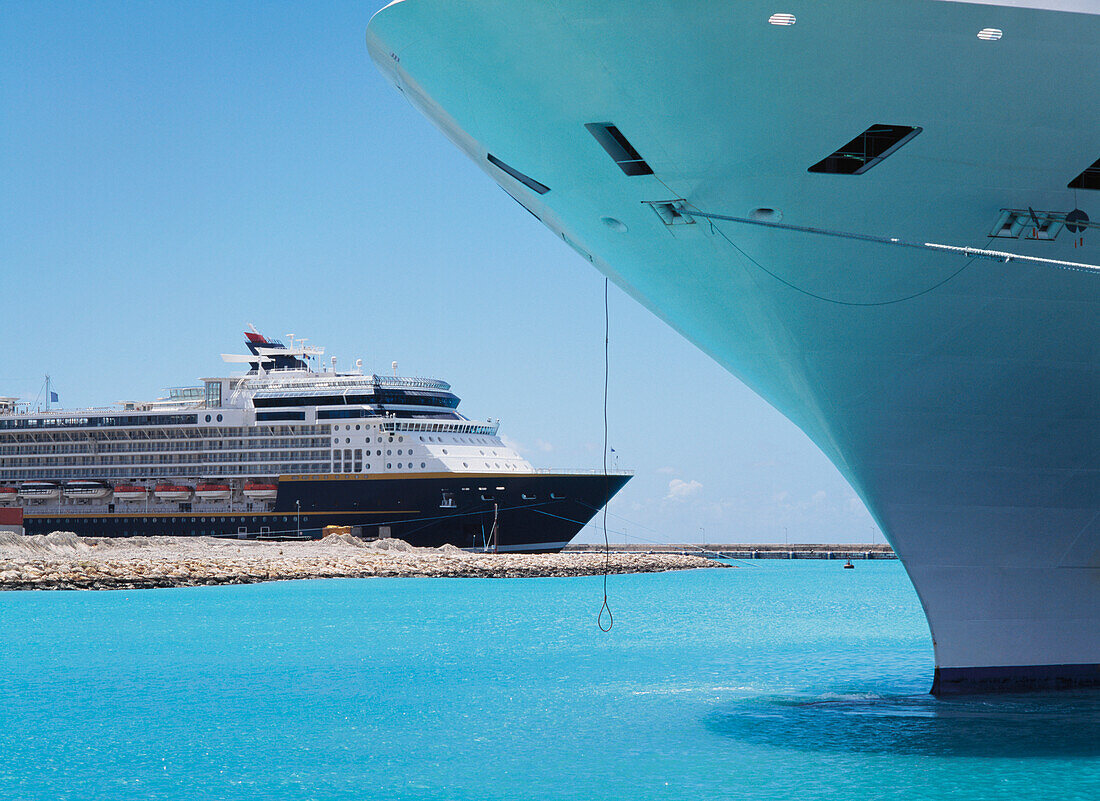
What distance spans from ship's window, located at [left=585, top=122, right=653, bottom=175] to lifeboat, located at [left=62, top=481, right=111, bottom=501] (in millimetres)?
55880

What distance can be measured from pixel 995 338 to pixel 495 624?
18998 mm

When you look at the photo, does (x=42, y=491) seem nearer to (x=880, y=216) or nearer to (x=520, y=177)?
(x=520, y=177)

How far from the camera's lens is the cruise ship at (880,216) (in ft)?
26.7

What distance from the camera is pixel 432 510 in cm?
5188

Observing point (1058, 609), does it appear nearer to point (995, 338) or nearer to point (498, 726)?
point (995, 338)

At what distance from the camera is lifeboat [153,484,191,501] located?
57.2m

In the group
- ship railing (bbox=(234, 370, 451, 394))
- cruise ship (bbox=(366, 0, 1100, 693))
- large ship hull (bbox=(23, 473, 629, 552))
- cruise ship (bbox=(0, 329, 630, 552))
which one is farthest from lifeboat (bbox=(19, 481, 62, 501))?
cruise ship (bbox=(366, 0, 1100, 693))

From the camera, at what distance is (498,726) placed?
12484 millimetres

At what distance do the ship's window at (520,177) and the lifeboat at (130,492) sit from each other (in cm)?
5181

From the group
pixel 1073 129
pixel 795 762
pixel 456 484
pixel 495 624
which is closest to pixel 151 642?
pixel 495 624

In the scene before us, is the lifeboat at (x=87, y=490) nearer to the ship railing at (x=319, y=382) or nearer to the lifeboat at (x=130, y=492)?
the lifeboat at (x=130, y=492)

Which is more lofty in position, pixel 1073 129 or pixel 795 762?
pixel 1073 129

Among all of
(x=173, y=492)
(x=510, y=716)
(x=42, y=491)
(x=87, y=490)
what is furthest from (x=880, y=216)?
(x=42, y=491)

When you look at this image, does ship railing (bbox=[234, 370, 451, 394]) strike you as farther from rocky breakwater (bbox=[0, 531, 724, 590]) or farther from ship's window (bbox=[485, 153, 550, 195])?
ship's window (bbox=[485, 153, 550, 195])
